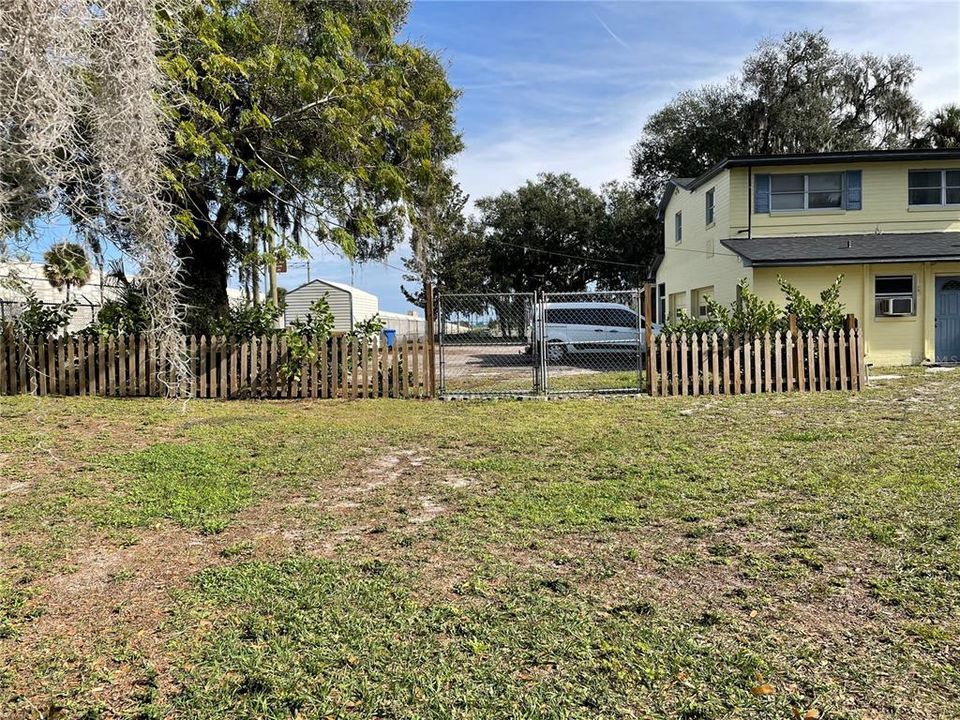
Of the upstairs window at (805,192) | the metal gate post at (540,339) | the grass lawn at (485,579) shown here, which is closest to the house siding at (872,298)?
the upstairs window at (805,192)

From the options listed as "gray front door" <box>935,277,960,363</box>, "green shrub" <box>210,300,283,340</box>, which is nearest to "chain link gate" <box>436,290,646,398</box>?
"green shrub" <box>210,300,283,340</box>

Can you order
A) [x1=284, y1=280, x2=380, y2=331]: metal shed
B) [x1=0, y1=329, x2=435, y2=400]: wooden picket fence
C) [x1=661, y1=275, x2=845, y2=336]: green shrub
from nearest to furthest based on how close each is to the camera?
[x1=0, y1=329, x2=435, y2=400]: wooden picket fence
[x1=661, y1=275, x2=845, y2=336]: green shrub
[x1=284, y1=280, x2=380, y2=331]: metal shed

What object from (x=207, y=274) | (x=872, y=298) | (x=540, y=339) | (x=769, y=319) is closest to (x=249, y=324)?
(x=207, y=274)

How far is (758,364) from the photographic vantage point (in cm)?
1115

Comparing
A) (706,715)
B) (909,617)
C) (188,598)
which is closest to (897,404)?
(909,617)

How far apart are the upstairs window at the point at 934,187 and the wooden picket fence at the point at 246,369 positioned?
14413mm

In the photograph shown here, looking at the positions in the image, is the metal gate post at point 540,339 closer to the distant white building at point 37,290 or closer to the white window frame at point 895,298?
the distant white building at point 37,290

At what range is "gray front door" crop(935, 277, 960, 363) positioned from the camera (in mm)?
15883

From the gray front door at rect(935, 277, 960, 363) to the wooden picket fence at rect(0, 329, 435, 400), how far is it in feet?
42.6

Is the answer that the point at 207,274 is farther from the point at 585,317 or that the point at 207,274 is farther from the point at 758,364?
the point at 585,317

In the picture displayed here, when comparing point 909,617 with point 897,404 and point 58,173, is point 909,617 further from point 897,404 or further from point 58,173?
point 897,404

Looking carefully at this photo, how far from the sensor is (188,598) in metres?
3.46

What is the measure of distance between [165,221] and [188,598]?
211cm

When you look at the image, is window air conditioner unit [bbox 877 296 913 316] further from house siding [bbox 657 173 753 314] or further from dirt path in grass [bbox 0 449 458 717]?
dirt path in grass [bbox 0 449 458 717]
